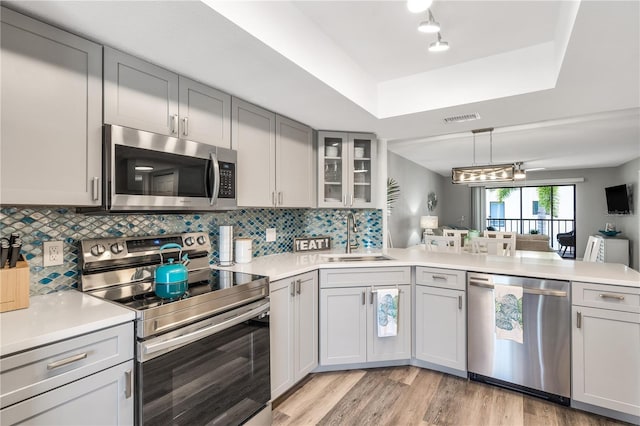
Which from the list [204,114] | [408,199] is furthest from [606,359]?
[408,199]

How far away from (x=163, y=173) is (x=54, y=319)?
82 cm

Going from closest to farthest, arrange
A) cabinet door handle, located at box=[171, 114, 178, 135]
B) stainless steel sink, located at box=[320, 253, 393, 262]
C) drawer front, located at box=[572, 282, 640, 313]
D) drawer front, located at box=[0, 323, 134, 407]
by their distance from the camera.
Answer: drawer front, located at box=[0, 323, 134, 407]
cabinet door handle, located at box=[171, 114, 178, 135]
drawer front, located at box=[572, 282, 640, 313]
stainless steel sink, located at box=[320, 253, 393, 262]

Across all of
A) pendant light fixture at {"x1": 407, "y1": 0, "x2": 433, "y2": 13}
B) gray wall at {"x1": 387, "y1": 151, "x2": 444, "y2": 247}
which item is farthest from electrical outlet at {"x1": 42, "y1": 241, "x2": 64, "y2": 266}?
gray wall at {"x1": 387, "y1": 151, "x2": 444, "y2": 247}

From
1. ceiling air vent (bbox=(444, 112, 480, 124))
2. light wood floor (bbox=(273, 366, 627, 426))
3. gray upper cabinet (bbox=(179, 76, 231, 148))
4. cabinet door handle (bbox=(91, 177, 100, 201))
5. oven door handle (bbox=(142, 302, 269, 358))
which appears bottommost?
light wood floor (bbox=(273, 366, 627, 426))

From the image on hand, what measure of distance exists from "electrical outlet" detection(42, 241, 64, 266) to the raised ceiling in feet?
3.25

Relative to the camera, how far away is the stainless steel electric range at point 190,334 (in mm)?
1376

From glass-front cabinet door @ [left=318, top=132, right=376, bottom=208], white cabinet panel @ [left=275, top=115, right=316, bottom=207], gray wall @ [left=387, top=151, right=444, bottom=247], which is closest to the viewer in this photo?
white cabinet panel @ [left=275, top=115, right=316, bottom=207]

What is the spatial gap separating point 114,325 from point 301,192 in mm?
1828

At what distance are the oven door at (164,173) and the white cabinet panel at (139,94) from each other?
0.07 meters

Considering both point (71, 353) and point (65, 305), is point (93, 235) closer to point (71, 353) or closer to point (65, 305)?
point (65, 305)

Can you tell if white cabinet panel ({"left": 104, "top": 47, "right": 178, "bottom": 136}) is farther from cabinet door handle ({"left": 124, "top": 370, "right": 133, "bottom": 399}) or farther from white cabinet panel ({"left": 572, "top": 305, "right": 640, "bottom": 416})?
white cabinet panel ({"left": 572, "top": 305, "right": 640, "bottom": 416})

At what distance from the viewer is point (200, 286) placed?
178cm

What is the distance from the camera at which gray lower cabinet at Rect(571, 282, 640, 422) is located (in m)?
1.96

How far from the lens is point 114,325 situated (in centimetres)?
129
